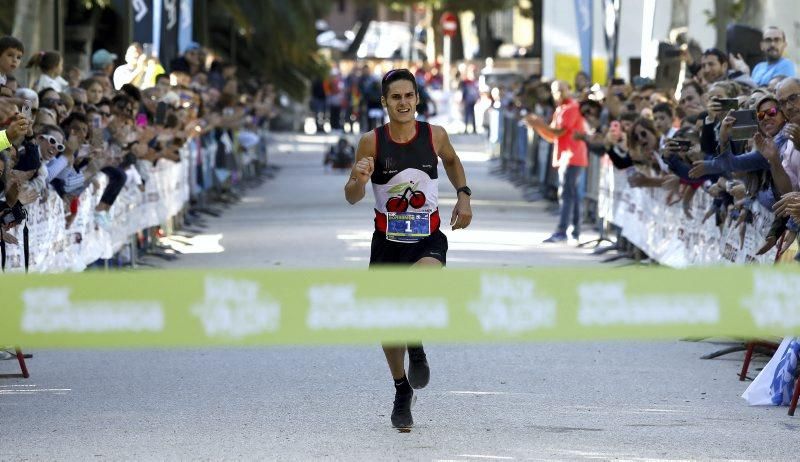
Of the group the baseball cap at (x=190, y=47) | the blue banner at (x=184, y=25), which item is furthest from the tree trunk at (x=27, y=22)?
the blue banner at (x=184, y=25)

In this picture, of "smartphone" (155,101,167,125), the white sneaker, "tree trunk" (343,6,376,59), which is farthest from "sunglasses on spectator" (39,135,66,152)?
"tree trunk" (343,6,376,59)

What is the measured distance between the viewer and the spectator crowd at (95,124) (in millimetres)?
11164

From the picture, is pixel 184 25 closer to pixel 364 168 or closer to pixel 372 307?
pixel 364 168

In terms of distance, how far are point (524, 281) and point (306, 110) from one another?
163 ft

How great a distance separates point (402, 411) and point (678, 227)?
6202mm

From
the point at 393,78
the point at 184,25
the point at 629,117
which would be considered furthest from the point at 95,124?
the point at 184,25

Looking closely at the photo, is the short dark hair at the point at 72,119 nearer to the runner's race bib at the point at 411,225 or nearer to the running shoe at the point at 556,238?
the runner's race bib at the point at 411,225

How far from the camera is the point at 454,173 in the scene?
909 centimetres

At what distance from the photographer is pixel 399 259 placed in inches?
348

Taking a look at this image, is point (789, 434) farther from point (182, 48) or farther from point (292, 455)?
point (182, 48)

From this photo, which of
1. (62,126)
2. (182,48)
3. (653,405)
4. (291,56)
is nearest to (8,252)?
(62,126)

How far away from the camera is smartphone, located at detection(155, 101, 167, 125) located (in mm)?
17938

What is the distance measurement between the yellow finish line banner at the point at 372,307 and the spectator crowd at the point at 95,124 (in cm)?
340

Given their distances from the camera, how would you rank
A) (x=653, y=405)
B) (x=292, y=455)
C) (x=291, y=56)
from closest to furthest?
(x=292, y=455) < (x=653, y=405) < (x=291, y=56)
